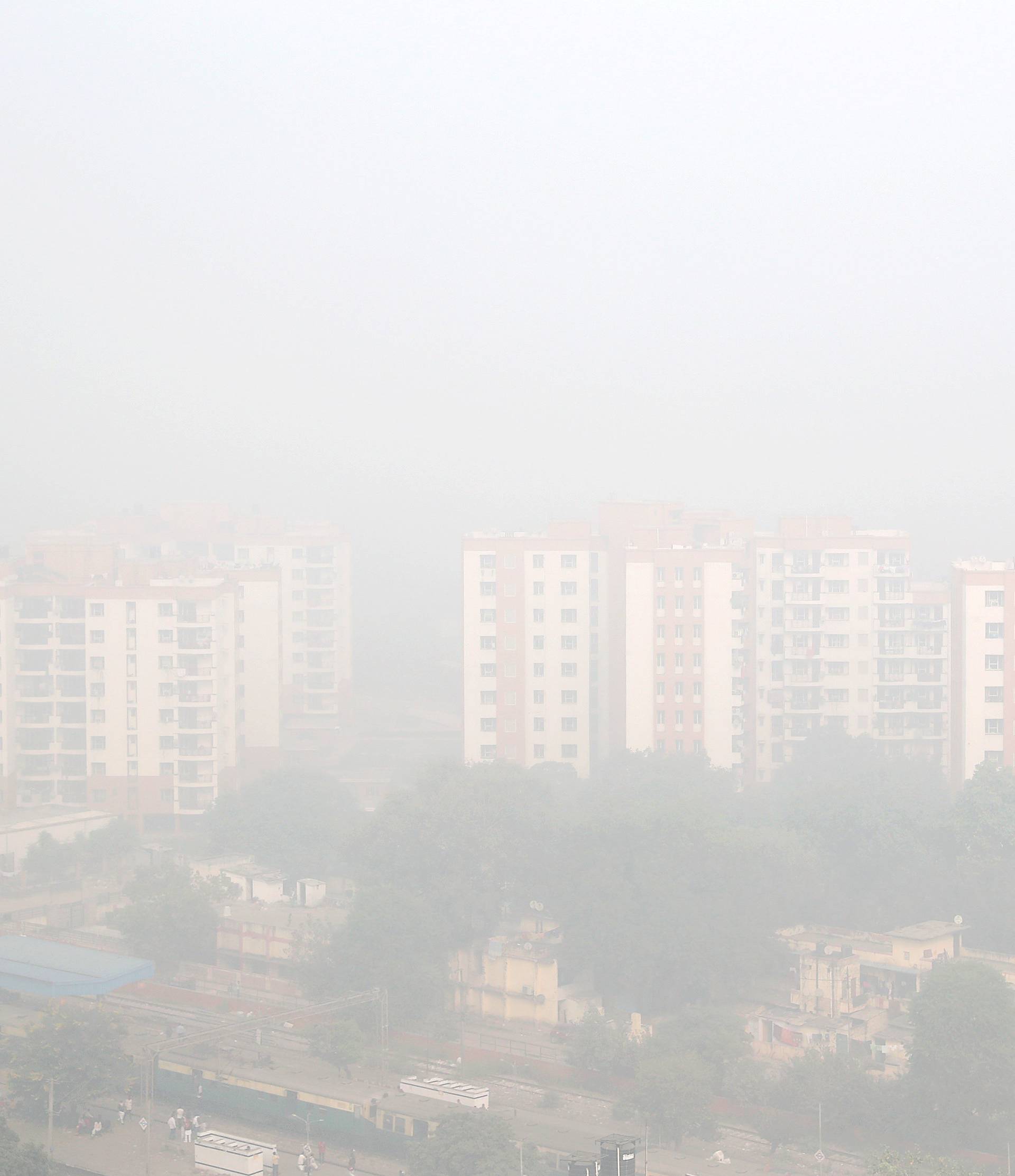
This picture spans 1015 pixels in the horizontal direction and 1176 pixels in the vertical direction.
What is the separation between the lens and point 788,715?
76.0 ft

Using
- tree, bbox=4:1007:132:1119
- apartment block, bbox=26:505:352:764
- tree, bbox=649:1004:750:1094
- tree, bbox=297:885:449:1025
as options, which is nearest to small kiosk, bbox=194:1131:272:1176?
tree, bbox=4:1007:132:1119

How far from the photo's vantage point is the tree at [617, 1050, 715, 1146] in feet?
34.6

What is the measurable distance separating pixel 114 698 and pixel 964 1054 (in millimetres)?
13159

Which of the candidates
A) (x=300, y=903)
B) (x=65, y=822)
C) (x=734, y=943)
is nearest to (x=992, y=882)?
(x=734, y=943)

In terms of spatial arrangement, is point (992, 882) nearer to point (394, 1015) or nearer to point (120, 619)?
point (394, 1015)

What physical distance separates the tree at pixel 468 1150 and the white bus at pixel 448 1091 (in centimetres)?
107

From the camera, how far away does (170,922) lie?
14.4 metres

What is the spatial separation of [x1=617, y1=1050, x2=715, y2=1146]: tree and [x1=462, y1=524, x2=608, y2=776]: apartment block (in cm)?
1117

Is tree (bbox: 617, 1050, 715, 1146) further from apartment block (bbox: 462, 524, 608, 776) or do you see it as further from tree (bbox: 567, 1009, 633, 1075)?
apartment block (bbox: 462, 524, 608, 776)

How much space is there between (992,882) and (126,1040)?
787 cm

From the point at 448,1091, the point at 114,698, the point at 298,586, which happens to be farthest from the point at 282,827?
the point at 298,586

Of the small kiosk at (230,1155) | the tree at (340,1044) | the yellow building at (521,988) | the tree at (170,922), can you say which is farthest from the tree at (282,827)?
the small kiosk at (230,1155)

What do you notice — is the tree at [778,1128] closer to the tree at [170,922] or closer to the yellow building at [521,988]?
the yellow building at [521,988]

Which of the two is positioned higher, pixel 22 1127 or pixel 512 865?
pixel 512 865
